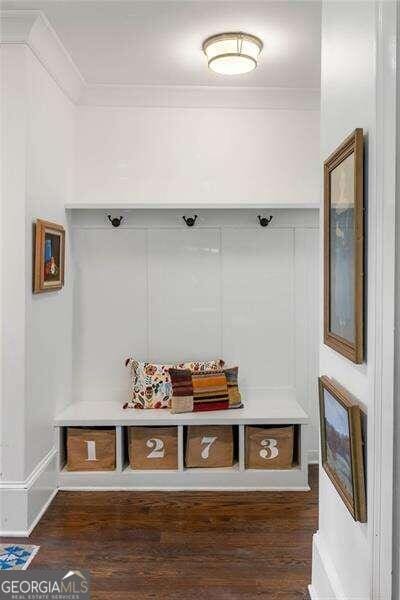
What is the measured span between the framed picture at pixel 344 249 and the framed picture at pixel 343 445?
0.50 feet

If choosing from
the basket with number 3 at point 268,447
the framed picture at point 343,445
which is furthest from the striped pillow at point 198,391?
the framed picture at point 343,445

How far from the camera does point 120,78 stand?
3.30 metres

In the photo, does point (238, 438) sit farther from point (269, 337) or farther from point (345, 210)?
point (345, 210)

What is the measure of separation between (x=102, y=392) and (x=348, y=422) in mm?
2440

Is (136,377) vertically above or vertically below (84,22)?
below

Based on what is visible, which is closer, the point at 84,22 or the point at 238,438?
the point at 84,22

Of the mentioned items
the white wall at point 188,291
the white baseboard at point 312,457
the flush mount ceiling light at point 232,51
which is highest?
the flush mount ceiling light at point 232,51


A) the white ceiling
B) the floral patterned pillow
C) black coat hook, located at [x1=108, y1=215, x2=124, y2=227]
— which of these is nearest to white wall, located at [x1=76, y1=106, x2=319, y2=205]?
black coat hook, located at [x1=108, y1=215, x2=124, y2=227]

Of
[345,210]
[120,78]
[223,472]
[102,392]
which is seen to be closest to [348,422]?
[345,210]

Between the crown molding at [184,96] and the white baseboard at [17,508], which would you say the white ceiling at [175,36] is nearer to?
the crown molding at [184,96]

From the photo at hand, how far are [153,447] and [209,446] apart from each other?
363 mm

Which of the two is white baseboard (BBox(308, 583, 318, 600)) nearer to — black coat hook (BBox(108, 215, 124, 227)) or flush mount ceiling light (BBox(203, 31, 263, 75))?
black coat hook (BBox(108, 215, 124, 227))

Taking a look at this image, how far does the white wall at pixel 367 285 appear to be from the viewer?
1.35 metres

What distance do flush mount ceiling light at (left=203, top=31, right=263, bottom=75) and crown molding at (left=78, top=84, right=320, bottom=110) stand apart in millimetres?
604
